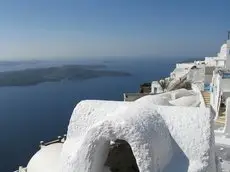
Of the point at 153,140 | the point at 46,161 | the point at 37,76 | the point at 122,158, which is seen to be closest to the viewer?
the point at 153,140

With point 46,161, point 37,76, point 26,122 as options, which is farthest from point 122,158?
point 37,76

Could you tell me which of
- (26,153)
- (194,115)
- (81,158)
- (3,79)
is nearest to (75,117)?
(81,158)

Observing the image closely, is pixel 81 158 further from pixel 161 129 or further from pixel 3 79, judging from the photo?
pixel 3 79

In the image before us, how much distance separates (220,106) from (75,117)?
13550 millimetres

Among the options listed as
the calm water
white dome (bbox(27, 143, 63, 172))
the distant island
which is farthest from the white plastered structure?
the distant island

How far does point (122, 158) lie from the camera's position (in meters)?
9.70

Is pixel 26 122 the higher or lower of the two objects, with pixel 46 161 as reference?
lower

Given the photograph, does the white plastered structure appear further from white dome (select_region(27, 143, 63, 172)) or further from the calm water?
the calm water

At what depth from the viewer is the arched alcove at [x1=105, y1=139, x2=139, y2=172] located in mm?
9562

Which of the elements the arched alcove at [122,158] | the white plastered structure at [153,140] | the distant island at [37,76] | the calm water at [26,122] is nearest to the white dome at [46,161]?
the arched alcove at [122,158]

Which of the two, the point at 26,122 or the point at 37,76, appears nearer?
the point at 26,122

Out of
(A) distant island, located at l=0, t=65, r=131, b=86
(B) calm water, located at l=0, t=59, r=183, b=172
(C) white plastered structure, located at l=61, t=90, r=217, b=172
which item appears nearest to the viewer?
(C) white plastered structure, located at l=61, t=90, r=217, b=172

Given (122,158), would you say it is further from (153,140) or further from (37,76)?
(37,76)

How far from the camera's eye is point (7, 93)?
333 feet
